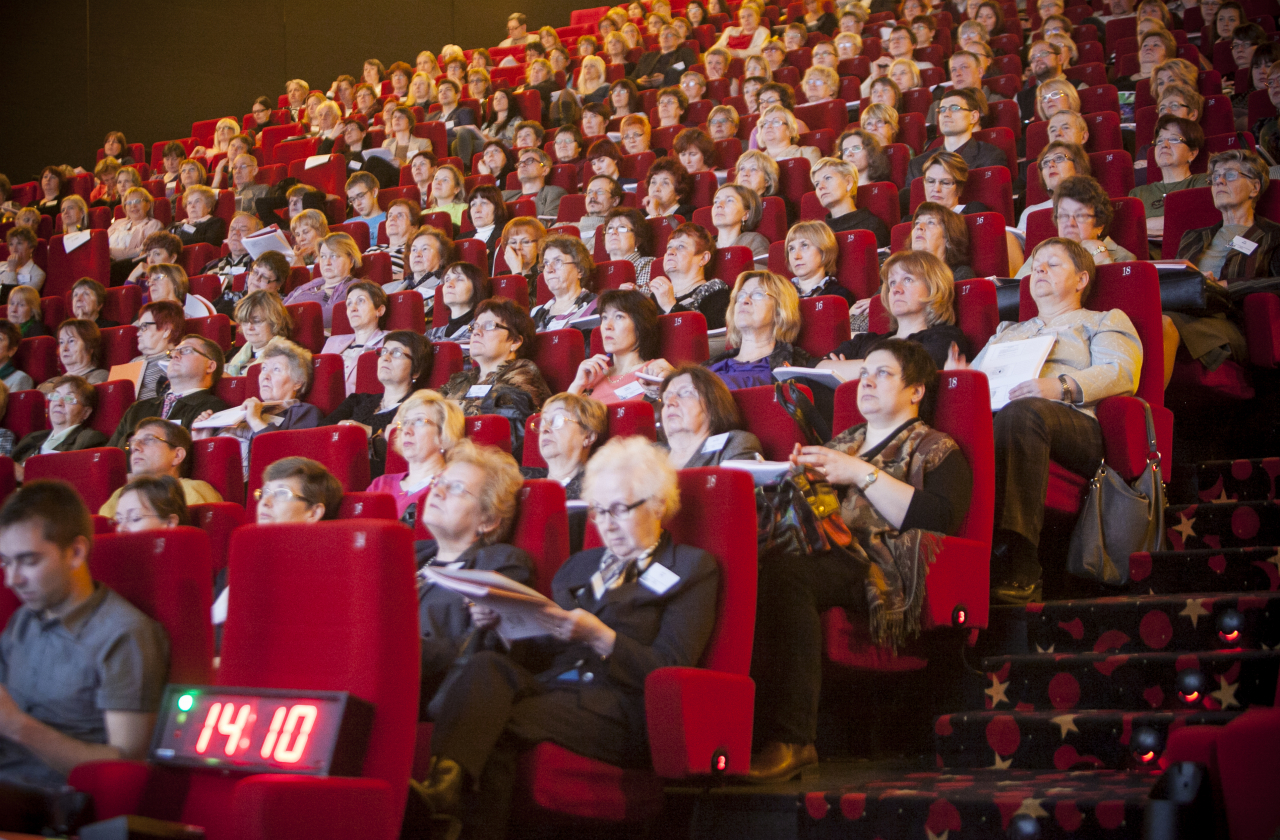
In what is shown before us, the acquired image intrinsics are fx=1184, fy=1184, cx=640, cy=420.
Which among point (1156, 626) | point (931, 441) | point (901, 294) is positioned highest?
point (901, 294)

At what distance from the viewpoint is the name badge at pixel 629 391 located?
241cm

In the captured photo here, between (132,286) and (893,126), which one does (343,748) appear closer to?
(893,126)

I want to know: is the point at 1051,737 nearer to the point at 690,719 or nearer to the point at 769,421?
the point at 690,719

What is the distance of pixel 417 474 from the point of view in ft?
7.13

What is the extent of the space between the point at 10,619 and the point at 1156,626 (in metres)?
1.43

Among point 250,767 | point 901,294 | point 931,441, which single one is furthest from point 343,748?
point 901,294

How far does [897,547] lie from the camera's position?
5.19 ft

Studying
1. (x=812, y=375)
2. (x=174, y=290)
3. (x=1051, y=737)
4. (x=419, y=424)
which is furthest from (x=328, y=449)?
(x=174, y=290)

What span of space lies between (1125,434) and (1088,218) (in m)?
0.76

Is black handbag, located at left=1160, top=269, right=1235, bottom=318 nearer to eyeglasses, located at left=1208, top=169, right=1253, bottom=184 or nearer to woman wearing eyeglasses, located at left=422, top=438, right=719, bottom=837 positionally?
eyeglasses, located at left=1208, top=169, right=1253, bottom=184

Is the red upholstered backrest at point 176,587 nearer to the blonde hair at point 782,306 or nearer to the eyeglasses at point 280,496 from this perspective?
the eyeglasses at point 280,496

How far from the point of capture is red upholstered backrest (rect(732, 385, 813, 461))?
1.95m

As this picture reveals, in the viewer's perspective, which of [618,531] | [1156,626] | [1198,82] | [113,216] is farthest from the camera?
[113,216]

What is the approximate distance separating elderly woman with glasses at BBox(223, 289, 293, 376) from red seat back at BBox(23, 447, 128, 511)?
94 centimetres
